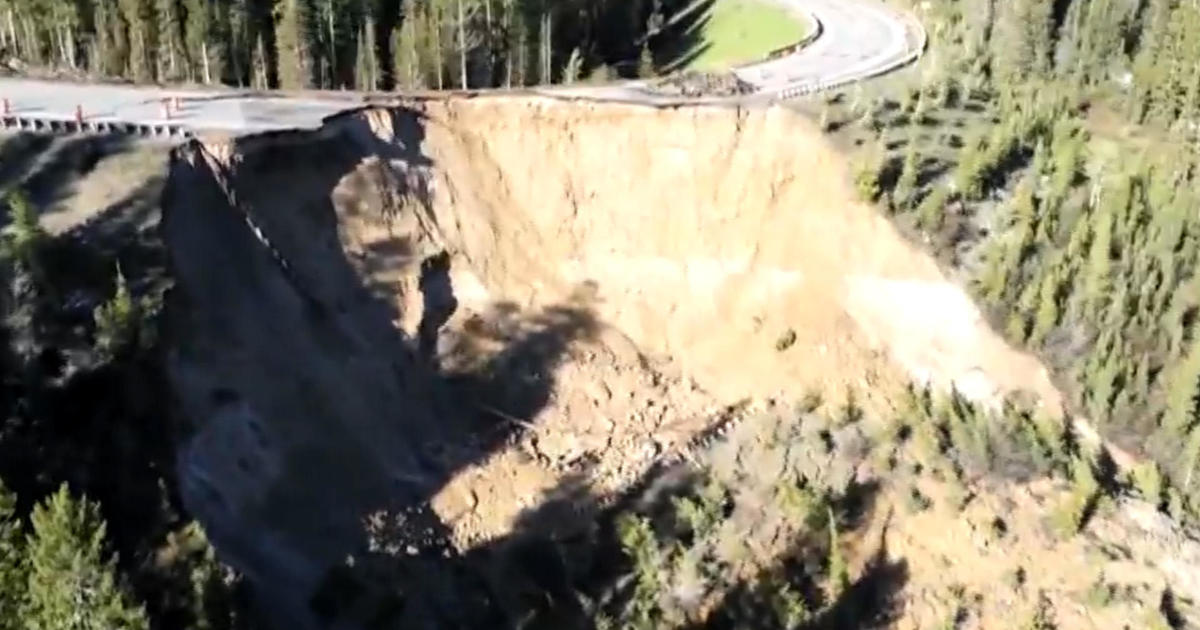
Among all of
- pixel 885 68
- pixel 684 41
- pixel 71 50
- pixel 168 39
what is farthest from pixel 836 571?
pixel 71 50

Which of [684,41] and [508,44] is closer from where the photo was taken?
[508,44]

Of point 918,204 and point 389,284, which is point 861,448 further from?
point 389,284

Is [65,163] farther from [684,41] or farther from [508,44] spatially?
[684,41]

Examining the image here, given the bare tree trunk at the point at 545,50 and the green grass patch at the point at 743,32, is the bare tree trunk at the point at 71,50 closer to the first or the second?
the bare tree trunk at the point at 545,50

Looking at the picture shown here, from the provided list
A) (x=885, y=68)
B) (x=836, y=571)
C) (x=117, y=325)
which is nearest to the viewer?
(x=117, y=325)

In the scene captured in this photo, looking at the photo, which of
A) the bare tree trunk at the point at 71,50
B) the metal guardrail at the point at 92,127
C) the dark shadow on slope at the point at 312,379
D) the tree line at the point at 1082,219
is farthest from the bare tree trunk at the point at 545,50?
the bare tree trunk at the point at 71,50

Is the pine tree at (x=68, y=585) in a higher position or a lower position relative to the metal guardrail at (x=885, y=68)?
lower
